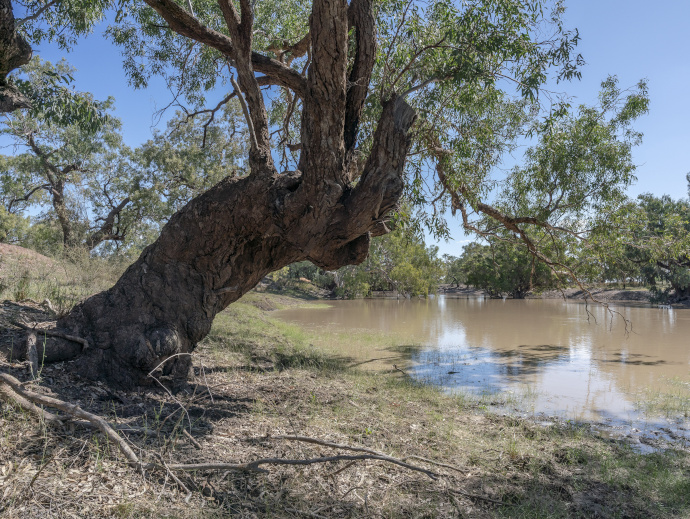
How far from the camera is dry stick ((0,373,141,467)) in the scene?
101 inches

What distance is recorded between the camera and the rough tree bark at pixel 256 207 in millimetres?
4449

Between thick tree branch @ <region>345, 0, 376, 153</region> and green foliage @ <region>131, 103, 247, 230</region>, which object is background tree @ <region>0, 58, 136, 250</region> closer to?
green foliage @ <region>131, 103, 247, 230</region>

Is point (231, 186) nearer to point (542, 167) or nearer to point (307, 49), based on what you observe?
point (307, 49)

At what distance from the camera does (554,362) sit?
9.38 m

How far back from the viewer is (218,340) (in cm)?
800

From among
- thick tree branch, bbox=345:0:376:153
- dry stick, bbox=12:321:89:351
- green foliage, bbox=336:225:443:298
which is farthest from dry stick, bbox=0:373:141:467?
green foliage, bbox=336:225:443:298

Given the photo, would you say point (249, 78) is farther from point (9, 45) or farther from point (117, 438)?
point (117, 438)

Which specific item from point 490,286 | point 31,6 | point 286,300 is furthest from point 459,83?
point 490,286

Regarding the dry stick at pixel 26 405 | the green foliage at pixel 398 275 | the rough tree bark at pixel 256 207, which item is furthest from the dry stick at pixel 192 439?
the green foliage at pixel 398 275

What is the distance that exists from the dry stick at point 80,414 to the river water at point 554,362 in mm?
4923

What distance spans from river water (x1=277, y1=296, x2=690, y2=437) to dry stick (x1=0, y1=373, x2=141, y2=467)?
4923 mm

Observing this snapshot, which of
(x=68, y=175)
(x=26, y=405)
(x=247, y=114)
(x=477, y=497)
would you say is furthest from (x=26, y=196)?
(x=477, y=497)

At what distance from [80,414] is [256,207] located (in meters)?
2.65

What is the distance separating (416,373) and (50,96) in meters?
7.19
